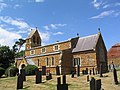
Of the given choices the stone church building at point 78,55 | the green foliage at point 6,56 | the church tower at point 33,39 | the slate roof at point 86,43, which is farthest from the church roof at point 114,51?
the green foliage at point 6,56

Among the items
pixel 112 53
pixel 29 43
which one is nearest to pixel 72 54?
pixel 29 43

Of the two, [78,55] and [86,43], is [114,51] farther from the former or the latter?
[78,55]

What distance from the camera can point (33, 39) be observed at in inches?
2571

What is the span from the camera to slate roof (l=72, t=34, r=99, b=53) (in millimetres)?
40963

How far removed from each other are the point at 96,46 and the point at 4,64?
105ft

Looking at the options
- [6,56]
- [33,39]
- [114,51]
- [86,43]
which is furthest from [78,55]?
[114,51]

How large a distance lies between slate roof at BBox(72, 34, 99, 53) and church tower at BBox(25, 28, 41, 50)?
23.1 m

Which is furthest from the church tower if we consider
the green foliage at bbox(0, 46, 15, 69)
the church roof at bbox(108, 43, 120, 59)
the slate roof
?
the church roof at bbox(108, 43, 120, 59)

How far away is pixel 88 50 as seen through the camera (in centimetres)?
4047

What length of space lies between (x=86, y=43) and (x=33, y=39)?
2691cm

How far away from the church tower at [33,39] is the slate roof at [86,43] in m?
23.1

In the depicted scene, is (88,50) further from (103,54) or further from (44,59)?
(44,59)

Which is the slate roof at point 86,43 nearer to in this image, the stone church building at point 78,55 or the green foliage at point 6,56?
the stone church building at point 78,55

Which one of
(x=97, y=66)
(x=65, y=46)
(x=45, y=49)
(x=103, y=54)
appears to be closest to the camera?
(x=97, y=66)
